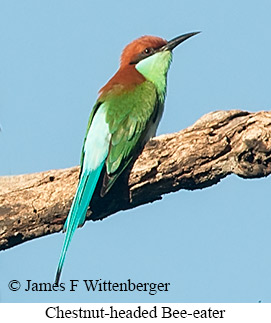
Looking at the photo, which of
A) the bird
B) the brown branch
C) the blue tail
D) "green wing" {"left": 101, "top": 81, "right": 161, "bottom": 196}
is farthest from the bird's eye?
the blue tail

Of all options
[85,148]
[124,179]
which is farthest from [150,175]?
[85,148]

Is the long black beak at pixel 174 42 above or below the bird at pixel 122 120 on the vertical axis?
above

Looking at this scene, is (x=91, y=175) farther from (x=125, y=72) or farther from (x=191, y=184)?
(x=125, y=72)

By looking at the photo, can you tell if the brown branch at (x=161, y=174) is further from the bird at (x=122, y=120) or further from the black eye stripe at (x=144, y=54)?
the black eye stripe at (x=144, y=54)

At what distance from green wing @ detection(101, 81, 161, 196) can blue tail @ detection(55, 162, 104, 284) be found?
89 millimetres

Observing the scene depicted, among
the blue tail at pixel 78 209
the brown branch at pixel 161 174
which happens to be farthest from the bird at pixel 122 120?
the brown branch at pixel 161 174

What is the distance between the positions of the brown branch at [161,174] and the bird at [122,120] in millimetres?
130

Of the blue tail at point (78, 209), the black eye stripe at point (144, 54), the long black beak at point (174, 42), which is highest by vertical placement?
the long black beak at point (174, 42)

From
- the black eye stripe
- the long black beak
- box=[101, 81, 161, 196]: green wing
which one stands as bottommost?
box=[101, 81, 161, 196]: green wing

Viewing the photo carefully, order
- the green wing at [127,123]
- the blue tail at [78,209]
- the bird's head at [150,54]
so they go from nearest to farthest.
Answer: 1. the blue tail at [78,209]
2. the green wing at [127,123]
3. the bird's head at [150,54]

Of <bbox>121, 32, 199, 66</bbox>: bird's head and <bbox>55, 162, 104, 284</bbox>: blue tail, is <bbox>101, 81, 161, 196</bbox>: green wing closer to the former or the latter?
<bbox>55, 162, 104, 284</bbox>: blue tail

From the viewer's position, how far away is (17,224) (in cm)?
448

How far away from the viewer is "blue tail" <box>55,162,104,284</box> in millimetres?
4340

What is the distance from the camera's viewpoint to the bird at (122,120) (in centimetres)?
442
